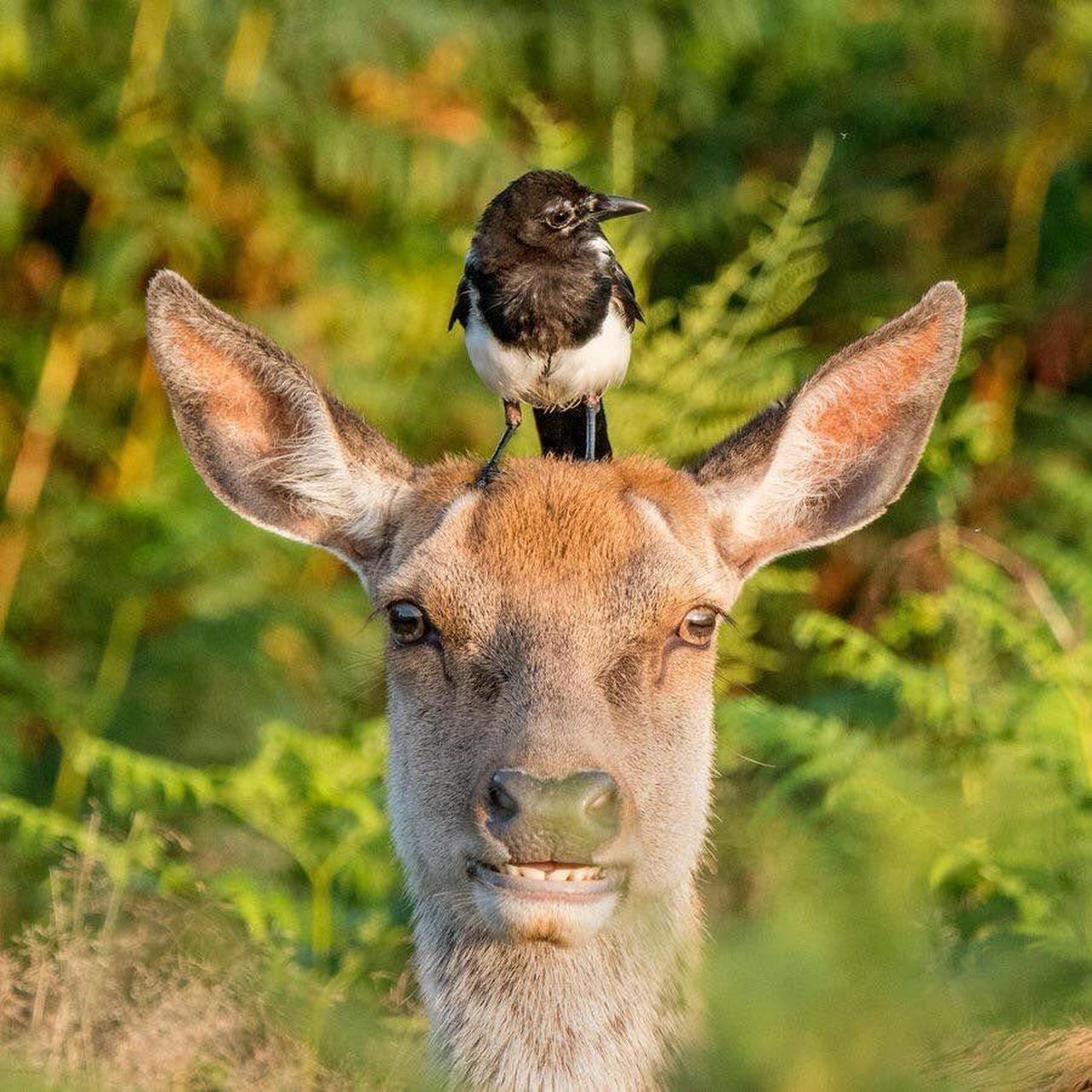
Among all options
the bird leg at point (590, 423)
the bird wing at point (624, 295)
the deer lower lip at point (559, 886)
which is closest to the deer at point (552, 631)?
the deer lower lip at point (559, 886)

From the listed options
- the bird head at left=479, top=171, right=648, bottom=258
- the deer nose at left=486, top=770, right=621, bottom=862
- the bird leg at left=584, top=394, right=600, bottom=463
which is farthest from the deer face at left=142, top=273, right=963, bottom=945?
the bird head at left=479, top=171, right=648, bottom=258

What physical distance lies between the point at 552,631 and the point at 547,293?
1070mm

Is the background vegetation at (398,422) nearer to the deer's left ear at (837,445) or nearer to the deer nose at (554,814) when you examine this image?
the deer nose at (554,814)

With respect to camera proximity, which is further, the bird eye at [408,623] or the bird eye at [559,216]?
the bird eye at [559,216]

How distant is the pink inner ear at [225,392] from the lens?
5078 millimetres

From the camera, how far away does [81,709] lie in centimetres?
834

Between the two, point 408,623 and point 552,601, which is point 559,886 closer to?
point 552,601

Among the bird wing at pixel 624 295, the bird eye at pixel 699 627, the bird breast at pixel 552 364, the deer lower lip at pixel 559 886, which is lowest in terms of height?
the deer lower lip at pixel 559 886

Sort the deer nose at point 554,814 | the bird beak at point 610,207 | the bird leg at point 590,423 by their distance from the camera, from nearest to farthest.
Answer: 1. the deer nose at point 554,814
2. the bird beak at point 610,207
3. the bird leg at point 590,423

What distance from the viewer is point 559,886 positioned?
154 inches

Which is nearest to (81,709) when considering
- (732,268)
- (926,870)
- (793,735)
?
(732,268)

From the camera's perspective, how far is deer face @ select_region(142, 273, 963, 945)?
156 inches

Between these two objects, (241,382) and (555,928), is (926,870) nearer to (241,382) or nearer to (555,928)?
(555,928)

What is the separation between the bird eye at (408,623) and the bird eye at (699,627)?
23.8 inches
